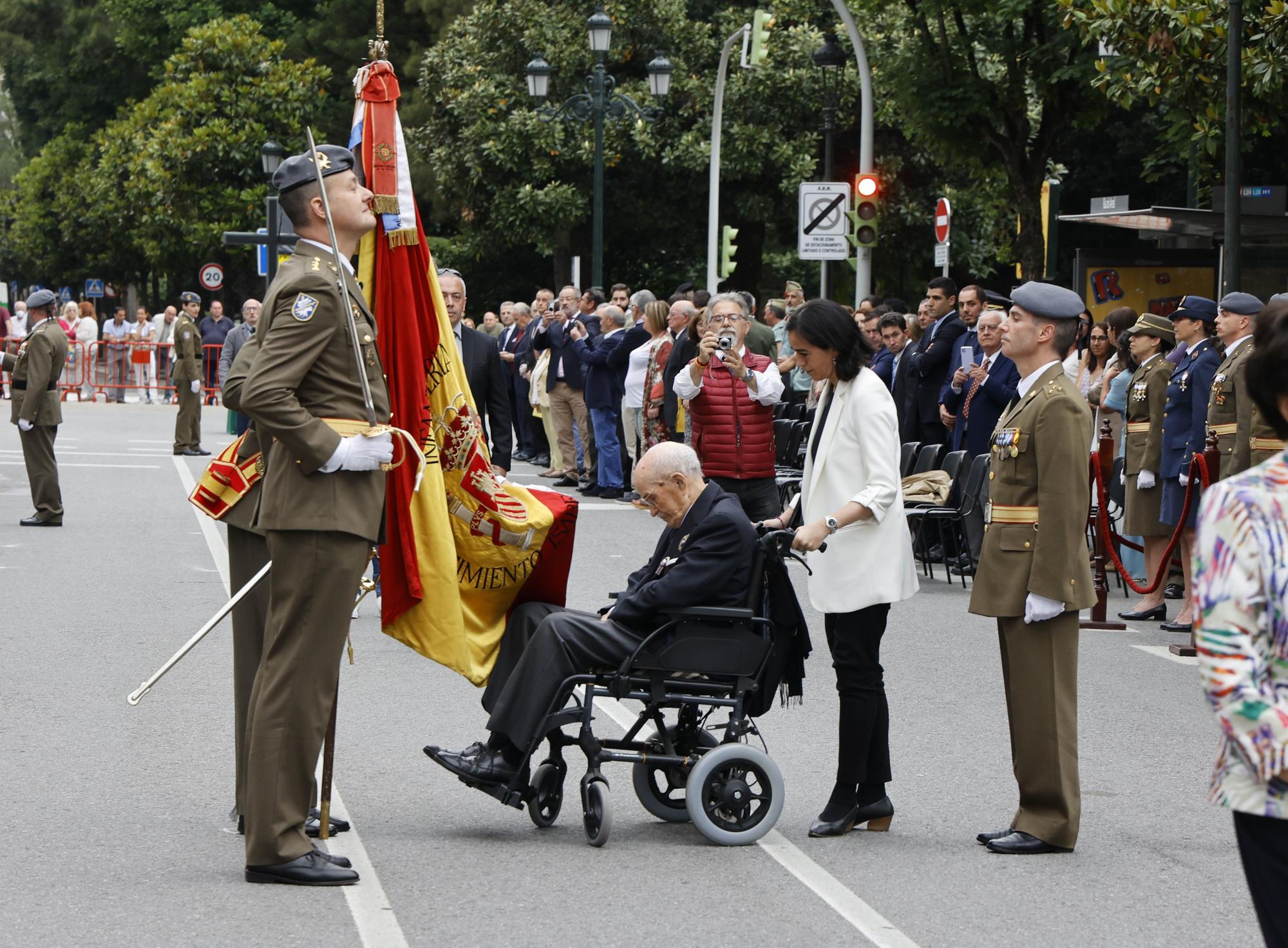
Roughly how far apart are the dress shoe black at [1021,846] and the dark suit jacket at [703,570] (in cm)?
119

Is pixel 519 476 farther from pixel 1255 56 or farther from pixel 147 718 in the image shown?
pixel 147 718

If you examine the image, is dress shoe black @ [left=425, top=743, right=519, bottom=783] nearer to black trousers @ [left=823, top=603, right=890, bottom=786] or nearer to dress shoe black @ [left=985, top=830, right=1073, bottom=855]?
black trousers @ [left=823, top=603, right=890, bottom=786]

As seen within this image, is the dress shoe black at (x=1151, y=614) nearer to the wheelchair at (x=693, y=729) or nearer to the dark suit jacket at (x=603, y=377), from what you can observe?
the wheelchair at (x=693, y=729)

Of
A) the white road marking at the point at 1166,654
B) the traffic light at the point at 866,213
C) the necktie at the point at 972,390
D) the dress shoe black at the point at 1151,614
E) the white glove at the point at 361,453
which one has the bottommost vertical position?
the dress shoe black at the point at 1151,614

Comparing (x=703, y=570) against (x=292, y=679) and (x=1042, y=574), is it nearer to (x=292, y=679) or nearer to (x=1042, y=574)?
(x=1042, y=574)

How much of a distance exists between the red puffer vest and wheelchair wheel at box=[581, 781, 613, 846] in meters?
5.09

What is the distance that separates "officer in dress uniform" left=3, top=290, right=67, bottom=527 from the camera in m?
15.8

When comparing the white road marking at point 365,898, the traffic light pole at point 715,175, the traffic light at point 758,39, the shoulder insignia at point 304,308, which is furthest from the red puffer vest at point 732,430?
the traffic light pole at point 715,175

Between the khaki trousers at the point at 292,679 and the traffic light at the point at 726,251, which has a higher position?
the traffic light at the point at 726,251

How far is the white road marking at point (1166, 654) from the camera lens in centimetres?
1021

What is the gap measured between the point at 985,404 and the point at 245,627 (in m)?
8.15

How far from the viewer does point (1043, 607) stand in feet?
20.1

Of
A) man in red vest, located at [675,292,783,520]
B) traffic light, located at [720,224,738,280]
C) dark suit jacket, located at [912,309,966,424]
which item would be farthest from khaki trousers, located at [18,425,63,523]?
traffic light, located at [720,224,738,280]

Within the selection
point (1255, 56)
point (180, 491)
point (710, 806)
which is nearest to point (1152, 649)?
point (710, 806)
